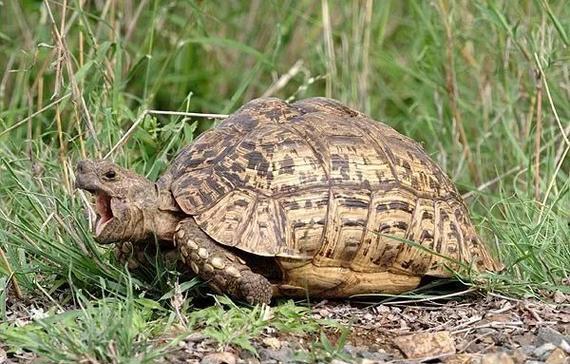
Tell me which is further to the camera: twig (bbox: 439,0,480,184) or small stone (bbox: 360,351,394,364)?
twig (bbox: 439,0,480,184)

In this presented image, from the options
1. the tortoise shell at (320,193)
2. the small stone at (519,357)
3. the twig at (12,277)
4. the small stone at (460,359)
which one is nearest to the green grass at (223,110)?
the twig at (12,277)

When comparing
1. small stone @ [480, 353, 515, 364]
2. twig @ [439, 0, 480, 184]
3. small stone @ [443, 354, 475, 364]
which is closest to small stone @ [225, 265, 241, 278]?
small stone @ [443, 354, 475, 364]

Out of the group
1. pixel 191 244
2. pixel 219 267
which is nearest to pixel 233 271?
pixel 219 267

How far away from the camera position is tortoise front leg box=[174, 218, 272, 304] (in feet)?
12.3

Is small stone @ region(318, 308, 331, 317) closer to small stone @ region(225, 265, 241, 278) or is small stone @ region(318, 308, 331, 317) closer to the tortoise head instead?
small stone @ region(225, 265, 241, 278)

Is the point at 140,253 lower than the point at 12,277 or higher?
A: higher

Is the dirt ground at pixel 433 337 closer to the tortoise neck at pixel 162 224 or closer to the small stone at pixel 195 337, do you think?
the small stone at pixel 195 337

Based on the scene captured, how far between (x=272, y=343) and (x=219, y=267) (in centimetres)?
38

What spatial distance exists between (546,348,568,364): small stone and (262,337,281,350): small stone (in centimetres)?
80

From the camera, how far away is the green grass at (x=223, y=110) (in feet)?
12.5

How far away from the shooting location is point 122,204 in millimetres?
3865

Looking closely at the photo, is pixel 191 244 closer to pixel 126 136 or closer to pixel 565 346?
pixel 126 136

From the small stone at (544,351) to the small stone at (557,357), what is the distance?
0.07 ft

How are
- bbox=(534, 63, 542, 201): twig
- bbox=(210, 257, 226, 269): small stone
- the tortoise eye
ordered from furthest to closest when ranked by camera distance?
bbox=(534, 63, 542, 201): twig → the tortoise eye → bbox=(210, 257, 226, 269): small stone
